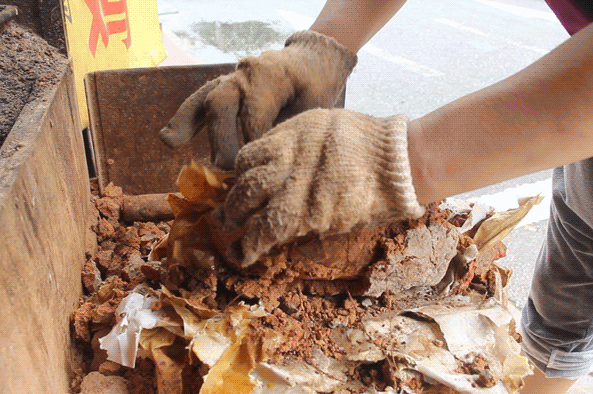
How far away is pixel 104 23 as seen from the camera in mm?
2467

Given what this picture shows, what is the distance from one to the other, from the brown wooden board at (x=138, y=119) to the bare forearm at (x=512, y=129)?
1130mm

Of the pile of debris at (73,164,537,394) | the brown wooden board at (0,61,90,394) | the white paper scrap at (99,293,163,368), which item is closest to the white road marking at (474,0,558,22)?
the pile of debris at (73,164,537,394)

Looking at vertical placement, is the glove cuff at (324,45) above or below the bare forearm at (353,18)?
below

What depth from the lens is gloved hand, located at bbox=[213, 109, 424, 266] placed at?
0.90 meters

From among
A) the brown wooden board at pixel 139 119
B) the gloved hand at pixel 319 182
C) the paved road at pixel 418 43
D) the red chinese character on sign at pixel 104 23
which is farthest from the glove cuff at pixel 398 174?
the paved road at pixel 418 43

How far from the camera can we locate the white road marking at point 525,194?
9.66ft

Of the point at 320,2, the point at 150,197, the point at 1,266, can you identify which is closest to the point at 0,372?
the point at 1,266

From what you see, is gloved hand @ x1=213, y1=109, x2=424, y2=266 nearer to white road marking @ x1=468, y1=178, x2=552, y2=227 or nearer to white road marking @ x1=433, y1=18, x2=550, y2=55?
white road marking @ x1=468, y1=178, x2=552, y2=227

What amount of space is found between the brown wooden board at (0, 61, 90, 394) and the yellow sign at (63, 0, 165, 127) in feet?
1.72

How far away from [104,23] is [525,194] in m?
2.59

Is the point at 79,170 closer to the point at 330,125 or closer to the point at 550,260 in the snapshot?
the point at 330,125

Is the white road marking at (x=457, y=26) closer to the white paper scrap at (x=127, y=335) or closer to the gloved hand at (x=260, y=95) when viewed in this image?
the gloved hand at (x=260, y=95)

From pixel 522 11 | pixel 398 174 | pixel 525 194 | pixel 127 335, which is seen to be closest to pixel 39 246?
pixel 127 335

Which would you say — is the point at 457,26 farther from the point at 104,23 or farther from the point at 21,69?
the point at 21,69
